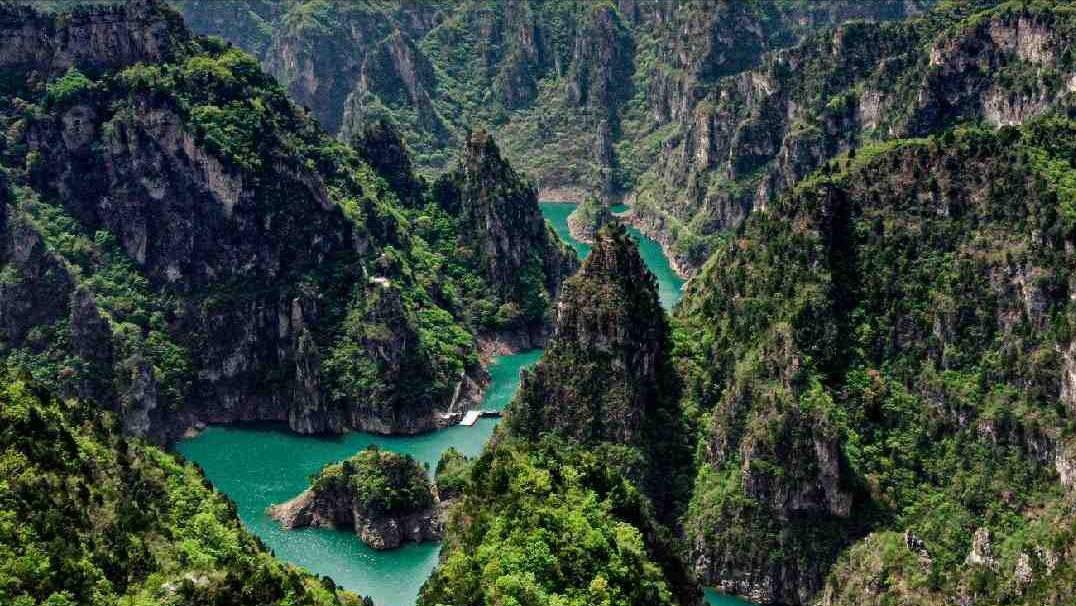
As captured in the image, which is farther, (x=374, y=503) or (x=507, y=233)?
(x=507, y=233)

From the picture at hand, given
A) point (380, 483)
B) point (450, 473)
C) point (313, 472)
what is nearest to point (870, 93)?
point (450, 473)

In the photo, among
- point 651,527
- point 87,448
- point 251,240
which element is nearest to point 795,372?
point 651,527

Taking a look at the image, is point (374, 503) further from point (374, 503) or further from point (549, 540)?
point (549, 540)

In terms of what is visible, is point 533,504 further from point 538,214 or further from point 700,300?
point 538,214

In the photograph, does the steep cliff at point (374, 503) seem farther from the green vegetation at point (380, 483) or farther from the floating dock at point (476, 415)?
the floating dock at point (476, 415)

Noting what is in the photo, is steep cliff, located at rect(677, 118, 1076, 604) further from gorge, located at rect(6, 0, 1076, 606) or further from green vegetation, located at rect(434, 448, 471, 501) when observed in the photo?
green vegetation, located at rect(434, 448, 471, 501)
